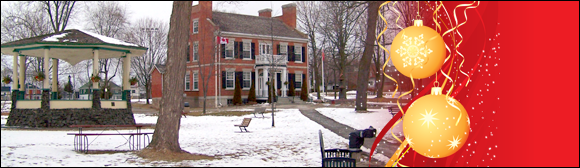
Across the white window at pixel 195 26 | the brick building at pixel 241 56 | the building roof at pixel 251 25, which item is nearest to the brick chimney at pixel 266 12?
the building roof at pixel 251 25

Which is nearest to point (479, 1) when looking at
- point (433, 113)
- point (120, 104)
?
point (433, 113)

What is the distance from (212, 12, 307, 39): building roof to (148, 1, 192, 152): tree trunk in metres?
24.5

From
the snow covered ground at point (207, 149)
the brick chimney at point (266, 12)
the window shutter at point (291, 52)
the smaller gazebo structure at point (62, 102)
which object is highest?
the brick chimney at point (266, 12)

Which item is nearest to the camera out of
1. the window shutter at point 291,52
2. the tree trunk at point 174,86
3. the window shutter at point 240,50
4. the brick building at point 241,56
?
the tree trunk at point 174,86

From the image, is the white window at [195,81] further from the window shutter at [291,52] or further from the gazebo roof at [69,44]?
the gazebo roof at [69,44]

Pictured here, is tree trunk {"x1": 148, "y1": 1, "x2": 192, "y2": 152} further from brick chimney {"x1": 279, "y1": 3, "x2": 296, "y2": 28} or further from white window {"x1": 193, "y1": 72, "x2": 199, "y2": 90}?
brick chimney {"x1": 279, "y1": 3, "x2": 296, "y2": 28}

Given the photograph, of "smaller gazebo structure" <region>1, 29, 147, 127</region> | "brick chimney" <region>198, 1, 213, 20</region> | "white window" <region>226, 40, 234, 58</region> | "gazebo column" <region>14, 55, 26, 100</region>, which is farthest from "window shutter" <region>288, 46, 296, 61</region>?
"gazebo column" <region>14, 55, 26, 100</region>

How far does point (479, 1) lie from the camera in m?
3.70

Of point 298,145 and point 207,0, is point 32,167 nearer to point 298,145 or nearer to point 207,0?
point 298,145

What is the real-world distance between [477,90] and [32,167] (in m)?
6.27

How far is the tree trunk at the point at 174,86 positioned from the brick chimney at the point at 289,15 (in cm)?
3020

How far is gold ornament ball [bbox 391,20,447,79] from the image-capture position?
3.12 metres

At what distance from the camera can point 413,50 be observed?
3.15m

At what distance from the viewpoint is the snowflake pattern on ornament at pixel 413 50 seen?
3.12 metres
